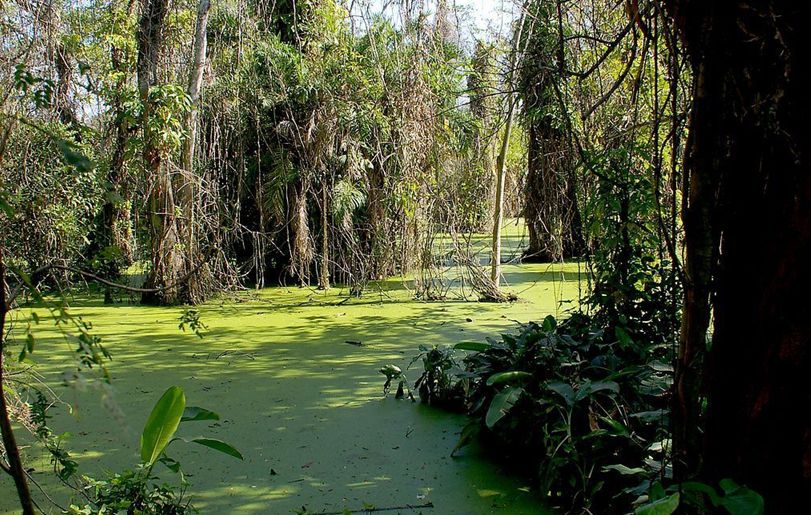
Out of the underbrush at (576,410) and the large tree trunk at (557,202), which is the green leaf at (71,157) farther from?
the large tree trunk at (557,202)

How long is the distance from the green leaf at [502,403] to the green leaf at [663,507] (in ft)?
3.35

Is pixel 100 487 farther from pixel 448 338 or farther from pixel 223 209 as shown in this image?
pixel 223 209

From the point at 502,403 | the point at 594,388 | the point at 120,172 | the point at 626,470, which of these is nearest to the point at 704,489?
the point at 626,470

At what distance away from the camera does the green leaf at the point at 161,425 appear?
2.05 m

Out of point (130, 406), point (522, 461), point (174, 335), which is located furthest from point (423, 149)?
point (522, 461)

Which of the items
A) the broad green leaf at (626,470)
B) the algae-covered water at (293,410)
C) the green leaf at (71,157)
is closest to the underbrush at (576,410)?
the broad green leaf at (626,470)

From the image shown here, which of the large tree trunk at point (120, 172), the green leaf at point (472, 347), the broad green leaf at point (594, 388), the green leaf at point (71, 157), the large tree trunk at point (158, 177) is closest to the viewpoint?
the green leaf at point (71, 157)

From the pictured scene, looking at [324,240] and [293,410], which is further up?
[324,240]

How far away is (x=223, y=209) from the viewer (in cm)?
744

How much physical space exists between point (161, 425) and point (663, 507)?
1370 mm

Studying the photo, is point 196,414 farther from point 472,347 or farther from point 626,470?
point 472,347

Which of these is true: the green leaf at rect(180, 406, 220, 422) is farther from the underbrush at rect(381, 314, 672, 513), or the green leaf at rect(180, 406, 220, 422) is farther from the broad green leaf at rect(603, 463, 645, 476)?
the broad green leaf at rect(603, 463, 645, 476)

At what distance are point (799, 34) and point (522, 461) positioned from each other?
1.85 m

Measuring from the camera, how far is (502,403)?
107 inches
